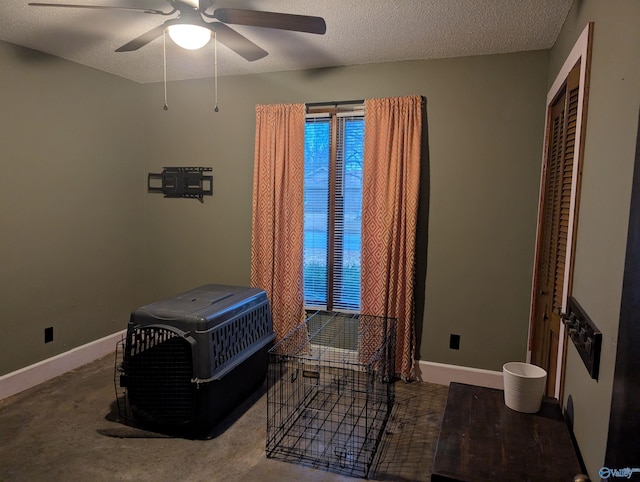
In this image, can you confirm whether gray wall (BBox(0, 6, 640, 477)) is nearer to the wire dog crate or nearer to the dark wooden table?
the wire dog crate

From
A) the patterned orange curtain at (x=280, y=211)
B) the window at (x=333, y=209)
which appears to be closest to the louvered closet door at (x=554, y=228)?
the window at (x=333, y=209)

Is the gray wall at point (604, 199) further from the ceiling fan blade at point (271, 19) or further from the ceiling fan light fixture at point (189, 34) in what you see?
the ceiling fan light fixture at point (189, 34)

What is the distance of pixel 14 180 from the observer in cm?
292

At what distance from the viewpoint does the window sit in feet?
11.0

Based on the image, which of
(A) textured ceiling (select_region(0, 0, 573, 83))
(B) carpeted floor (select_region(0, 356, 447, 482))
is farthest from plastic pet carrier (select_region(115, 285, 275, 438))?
(A) textured ceiling (select_region(0, 0, 573, 83))

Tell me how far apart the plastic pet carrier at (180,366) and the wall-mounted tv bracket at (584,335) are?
182cm

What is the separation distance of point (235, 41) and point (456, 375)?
2.77 meters

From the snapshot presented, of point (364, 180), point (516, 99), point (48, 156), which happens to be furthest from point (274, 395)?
point (516, 99)

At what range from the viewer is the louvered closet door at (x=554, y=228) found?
1.97 m

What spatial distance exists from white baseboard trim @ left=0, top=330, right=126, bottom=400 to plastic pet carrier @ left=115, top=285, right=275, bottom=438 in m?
Answer: 1.00

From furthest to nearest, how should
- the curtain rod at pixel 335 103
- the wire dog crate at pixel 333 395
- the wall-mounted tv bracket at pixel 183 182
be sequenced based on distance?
the wall-mounted tv bracket at pixel 183 182 < the curtain rod at pixel 335 103 < the wire dog crate at pixel 333 395

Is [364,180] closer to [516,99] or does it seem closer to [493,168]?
[493,168]

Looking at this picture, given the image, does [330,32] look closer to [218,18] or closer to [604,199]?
[218,18]

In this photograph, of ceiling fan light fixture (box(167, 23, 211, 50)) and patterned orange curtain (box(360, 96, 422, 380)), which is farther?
patterned orange curtain (box(360, 96, 422, 380))
